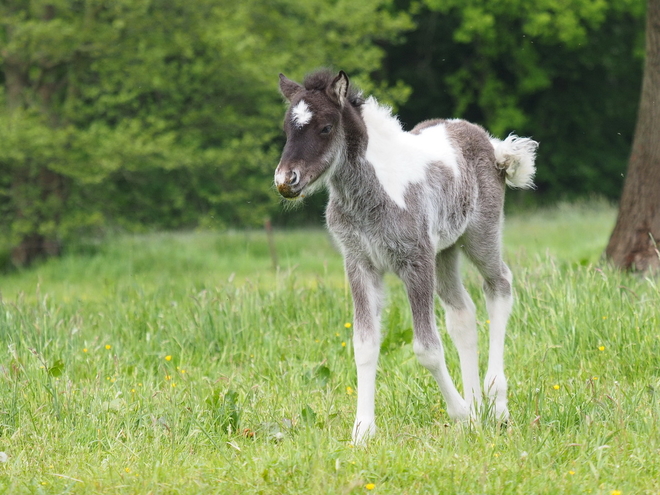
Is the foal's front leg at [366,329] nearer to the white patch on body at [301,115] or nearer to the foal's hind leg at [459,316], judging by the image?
the foal's hind leg at [459,316]

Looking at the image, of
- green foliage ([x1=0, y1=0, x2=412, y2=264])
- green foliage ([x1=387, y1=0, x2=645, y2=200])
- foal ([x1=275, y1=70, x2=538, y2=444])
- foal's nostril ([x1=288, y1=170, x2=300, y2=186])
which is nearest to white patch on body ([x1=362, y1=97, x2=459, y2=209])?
foal ([x1=275, y1=70, x2=538, y2=444])

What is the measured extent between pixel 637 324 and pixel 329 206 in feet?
7.92

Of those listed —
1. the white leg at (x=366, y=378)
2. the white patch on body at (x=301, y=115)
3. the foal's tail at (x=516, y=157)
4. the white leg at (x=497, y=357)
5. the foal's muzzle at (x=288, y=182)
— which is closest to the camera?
the foal's muzzle at (x=288, y=182)

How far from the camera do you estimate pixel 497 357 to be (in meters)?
4.71

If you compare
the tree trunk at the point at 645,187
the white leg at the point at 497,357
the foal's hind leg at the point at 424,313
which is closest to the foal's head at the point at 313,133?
the foal's hind leg at the point at 424,313

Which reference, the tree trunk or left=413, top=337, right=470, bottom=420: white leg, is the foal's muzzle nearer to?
left=413, top=337, right=470, bottom=420: white leg

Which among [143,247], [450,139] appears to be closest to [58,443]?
[450,139]

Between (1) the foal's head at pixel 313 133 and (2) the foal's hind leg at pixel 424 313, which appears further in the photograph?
(2) the foal's hind leg at pixel 424 313

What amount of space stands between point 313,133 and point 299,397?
1.71 metres

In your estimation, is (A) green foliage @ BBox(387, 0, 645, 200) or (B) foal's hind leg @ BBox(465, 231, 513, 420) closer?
(B) foal's hind leg @ BBox(465, 231, 513, 420)

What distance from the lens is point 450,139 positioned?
15.6 feet

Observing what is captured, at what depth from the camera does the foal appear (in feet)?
13.1

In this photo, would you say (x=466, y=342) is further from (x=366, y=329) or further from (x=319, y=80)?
(x=319, y=80)

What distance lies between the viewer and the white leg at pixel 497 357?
454 centimetres
